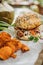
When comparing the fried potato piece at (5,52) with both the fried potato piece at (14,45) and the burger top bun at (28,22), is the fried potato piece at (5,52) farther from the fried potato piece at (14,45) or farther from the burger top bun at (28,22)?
the burger top bun at (28,22)

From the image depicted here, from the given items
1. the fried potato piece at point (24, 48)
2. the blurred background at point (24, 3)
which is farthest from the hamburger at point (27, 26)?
the blurred background at point (24, 3)

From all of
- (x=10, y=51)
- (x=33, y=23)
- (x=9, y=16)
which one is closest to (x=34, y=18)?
(x=33, y=23)

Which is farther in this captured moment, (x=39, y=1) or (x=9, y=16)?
(x=39, y=1)

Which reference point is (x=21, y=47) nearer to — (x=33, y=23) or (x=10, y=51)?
(x=10, y=51)

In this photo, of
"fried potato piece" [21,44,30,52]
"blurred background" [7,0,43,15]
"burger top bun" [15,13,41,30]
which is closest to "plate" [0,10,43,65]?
"fried potato piece" [21,44,30,52]

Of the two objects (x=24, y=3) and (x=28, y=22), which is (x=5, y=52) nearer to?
(x=28, y=22)

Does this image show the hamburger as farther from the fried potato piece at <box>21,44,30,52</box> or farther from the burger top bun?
the fried potato piece at <box>21,44,30,52</box>

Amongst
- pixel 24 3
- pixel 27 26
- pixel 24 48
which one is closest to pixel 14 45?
pixel 24 48
